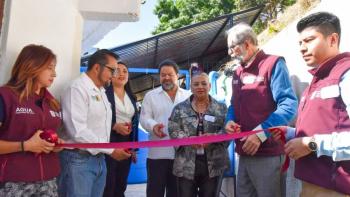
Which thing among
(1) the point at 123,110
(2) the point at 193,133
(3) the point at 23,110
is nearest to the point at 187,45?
(1) the point at 123,110

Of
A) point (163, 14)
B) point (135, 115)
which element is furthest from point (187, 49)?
point (163, 14)

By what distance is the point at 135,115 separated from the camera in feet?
14.6

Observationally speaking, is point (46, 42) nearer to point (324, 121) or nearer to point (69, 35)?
point (69, 35)

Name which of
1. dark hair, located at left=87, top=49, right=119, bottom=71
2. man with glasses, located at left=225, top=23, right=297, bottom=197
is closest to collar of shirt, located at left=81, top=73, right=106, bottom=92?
dark hair, located at left=87, top=49, right=119, bottom=71

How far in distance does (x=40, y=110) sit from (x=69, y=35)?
151cm

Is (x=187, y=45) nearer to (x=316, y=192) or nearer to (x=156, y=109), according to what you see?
(x=156, y=109)

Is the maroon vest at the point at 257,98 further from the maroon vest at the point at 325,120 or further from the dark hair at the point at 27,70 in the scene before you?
the dark hair at the point at 27,70

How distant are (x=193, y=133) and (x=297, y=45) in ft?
4.50

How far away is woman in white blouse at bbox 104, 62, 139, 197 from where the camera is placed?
394 centimetres

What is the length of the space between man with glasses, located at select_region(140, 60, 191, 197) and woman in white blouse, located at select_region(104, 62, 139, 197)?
20 centimetres

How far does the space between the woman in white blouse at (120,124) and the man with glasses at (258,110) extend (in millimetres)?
1184

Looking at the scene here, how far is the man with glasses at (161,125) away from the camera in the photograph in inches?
155

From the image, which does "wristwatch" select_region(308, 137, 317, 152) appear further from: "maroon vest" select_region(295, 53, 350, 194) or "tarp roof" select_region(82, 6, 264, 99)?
"tarp roof" select_region(82, 6, 264, 99)

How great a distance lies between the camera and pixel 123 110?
416cm
